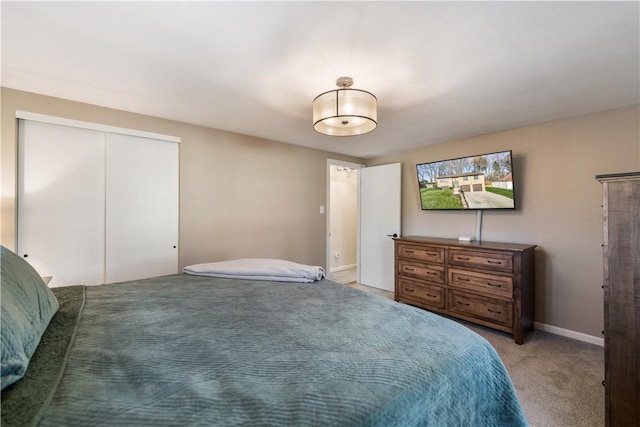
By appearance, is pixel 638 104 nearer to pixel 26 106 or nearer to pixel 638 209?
pixel 638 209

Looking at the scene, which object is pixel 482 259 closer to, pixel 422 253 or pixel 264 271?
pixel 422 253

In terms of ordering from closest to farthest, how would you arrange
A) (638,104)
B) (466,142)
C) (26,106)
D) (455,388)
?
(455,388), (26,106), (638,104), (466,142)

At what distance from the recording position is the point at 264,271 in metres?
2.04

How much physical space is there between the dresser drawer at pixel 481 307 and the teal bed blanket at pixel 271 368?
189 cm

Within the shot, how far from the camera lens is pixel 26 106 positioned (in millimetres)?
2215

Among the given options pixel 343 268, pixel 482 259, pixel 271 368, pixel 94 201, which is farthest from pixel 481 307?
pixel 94 201

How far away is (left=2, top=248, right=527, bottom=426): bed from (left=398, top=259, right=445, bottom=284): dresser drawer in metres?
2.02

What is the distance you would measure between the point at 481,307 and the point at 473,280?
0.28m

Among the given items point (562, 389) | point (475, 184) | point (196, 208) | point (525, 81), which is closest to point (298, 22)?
point (525, 81)

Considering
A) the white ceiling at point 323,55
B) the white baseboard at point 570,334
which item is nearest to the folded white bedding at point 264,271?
the white ceiling at point 323,55

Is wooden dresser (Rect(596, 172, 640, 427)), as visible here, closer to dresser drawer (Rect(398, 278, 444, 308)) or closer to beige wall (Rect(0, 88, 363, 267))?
dresser drawer (Rect(398, 278, 444, 308))

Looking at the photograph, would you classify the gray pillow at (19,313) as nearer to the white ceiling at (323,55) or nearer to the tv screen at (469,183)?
the white ceiling at (323,55)

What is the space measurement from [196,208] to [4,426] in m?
2.58

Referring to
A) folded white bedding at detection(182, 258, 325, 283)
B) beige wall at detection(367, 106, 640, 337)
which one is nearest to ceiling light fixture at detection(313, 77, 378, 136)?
folded white bedding at detection(182, 258, 325, 283)
